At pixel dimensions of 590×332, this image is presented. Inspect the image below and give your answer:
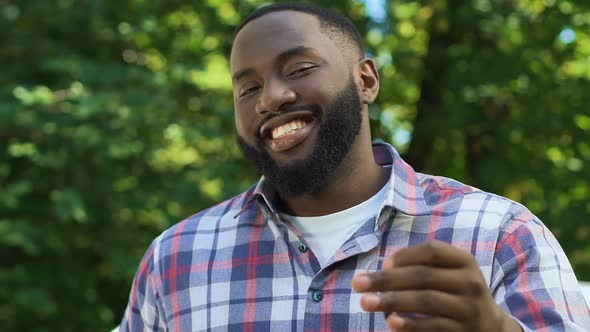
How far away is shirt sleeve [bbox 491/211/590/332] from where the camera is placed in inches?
61.0

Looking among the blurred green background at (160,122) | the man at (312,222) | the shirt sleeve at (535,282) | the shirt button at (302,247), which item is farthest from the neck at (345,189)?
the blurred green background at (160,122)

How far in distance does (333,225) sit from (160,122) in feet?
8.38

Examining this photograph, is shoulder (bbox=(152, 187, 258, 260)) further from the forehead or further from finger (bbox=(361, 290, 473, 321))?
finger (bbox=(361, 290, 473, 321))

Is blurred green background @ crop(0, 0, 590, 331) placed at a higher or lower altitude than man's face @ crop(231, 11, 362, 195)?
Result: lower

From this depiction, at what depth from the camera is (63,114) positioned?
427cm

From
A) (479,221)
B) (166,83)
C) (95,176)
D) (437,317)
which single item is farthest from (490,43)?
(437,317)

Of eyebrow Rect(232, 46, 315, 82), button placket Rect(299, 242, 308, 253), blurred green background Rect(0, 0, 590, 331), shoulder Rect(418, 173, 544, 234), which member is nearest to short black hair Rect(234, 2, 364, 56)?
eyebrow Rect(232, 46, 315, 82)

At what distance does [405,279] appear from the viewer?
3.62ft

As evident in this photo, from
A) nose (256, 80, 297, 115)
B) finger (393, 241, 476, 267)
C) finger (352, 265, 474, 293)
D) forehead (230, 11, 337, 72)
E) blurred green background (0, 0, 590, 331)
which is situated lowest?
blurred green background (0, 0, 590, 331)

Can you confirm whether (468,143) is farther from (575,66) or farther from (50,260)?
(50,260)

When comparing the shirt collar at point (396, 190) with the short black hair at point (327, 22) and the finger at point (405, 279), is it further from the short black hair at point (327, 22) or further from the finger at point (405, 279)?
the finger at point (405, 279)

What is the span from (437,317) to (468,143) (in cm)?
471

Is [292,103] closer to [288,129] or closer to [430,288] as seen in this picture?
[288,129]

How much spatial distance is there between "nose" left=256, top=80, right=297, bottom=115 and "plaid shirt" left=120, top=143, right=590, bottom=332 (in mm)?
260
